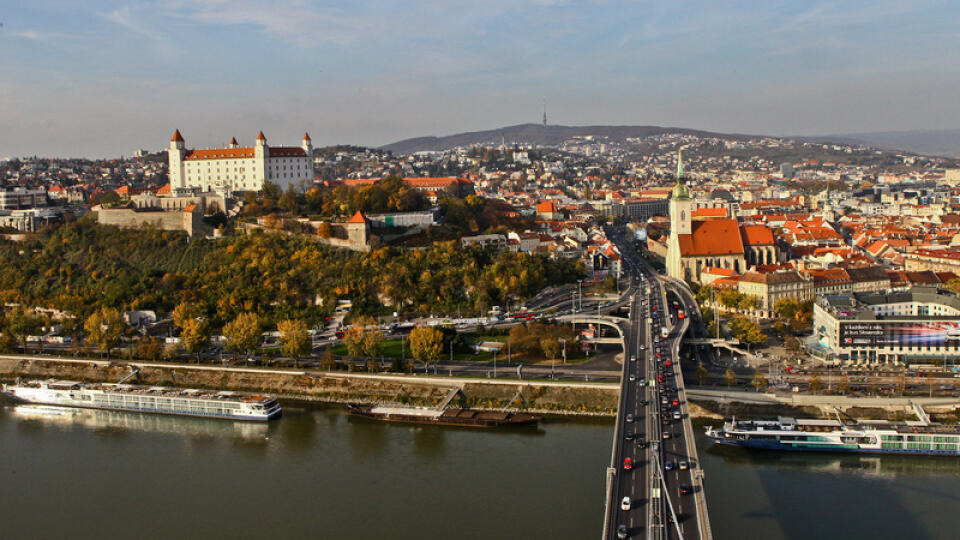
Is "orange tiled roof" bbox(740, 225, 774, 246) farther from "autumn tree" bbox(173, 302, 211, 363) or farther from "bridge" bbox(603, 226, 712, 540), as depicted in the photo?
"autumn tree" bbox(173, 302, 211, 363)

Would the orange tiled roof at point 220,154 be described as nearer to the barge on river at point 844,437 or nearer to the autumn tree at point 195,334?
the autumn tree at point 195,334

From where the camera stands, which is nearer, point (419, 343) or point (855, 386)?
point (855, 386)

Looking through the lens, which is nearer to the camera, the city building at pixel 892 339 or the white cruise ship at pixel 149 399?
the white cruise ship at pixel 149 399

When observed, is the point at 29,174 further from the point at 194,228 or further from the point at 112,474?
the point at 112,474

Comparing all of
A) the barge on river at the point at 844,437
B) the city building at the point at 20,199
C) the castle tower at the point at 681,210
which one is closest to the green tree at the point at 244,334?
the barge on river at the point at 844,437

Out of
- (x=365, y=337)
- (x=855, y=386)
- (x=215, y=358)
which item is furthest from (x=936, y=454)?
(x=215, y=358)

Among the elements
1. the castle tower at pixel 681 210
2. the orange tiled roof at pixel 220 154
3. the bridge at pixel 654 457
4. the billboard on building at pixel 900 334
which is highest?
the orange tiled roof at pixel 220 154
